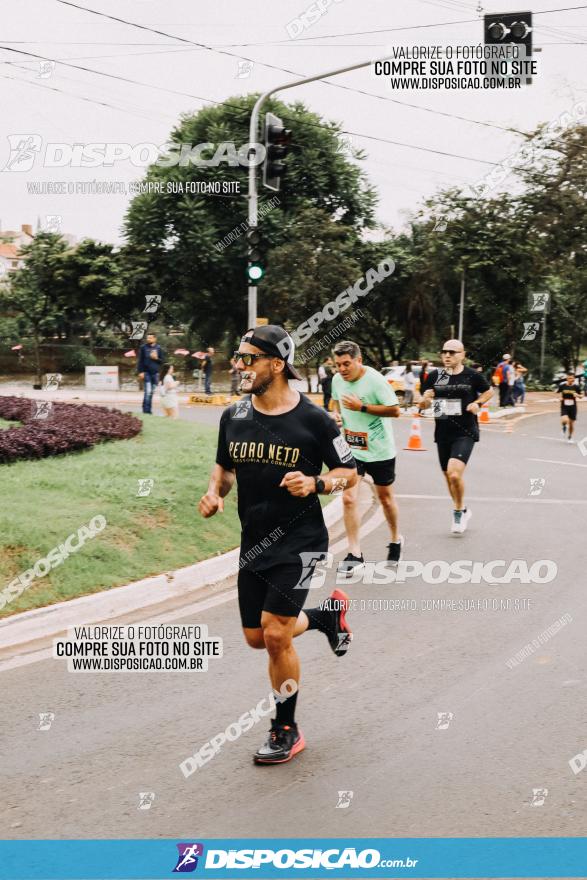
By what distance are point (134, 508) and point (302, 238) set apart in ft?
91.4

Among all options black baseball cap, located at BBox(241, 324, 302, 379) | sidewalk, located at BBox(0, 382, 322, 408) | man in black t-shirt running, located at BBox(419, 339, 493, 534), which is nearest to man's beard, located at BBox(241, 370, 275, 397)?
black baseball cap, located at BBox(241, 324, 302, 379)

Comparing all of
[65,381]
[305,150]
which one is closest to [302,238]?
[305,150]

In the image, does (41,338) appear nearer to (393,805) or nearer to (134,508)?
(134,508)

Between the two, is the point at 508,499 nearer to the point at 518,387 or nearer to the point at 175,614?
the point at 175,614

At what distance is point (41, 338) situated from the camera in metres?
41.6

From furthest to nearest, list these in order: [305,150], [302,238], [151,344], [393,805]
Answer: [305,150], [302,238], [151,344], [393,805]

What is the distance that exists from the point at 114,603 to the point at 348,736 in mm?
2752

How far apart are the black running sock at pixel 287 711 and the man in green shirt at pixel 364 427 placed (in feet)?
12.0

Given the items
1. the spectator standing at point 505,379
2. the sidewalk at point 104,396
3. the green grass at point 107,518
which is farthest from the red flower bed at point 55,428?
the spectator standing at point 505,379

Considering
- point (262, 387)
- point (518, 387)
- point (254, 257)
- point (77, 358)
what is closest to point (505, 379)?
point (518, 387)

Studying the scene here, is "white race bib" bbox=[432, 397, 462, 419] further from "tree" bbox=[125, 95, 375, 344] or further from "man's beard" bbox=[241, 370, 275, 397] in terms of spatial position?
"tree" bbox=[125, 95, 375, 344]

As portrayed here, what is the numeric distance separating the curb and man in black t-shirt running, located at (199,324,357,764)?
223 centimetres

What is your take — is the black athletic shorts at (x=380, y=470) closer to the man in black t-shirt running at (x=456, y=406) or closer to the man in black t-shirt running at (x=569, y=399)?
the man in black t-shirt running at (x=456, y=406)

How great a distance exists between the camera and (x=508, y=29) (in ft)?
45.2
